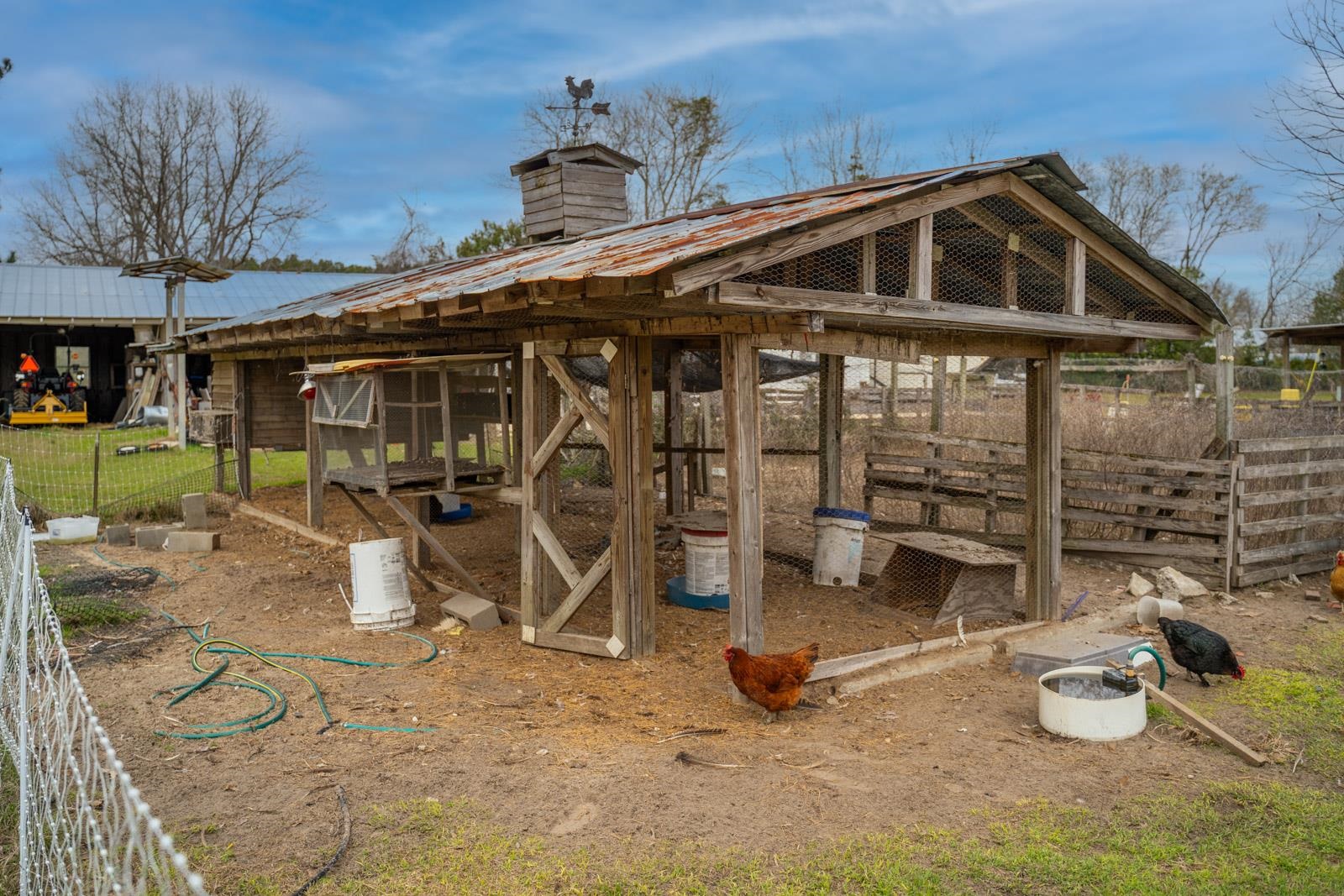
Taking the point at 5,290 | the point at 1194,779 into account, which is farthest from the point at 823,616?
the point at 5,290

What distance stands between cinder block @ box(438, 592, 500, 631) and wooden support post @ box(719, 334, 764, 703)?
8.95 ft

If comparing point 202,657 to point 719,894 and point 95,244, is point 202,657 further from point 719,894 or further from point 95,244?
point 95,244

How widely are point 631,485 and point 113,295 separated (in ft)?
77.8

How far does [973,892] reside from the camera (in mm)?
3738

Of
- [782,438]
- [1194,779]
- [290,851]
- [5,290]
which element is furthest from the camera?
[5,290]

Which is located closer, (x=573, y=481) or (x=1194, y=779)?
(x=1194, y=779)

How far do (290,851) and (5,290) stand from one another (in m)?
25.5

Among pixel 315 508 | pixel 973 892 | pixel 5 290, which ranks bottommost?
pixel 973 892

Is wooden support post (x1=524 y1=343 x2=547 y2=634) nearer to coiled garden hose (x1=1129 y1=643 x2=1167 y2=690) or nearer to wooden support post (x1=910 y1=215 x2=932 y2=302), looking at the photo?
wooden support post (x1=910 y1=215 x2=932 y2=302)

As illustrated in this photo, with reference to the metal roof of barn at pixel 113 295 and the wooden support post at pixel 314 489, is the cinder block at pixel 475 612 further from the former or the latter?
the metal roof of barn at pixel 113 295

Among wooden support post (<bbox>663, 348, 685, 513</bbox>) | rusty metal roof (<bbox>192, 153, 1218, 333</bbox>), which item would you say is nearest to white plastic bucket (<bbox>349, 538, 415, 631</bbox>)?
rusty metal roof (<bbox>192, 153, 1218, 333</bbox>)

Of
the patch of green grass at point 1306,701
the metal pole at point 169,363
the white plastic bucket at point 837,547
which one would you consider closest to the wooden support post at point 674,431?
the white plastic bucket at point 837,547

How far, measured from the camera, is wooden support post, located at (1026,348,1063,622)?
785 cm

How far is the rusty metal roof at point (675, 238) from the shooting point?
5.05 metres
